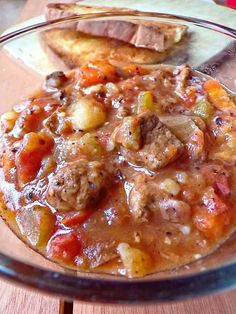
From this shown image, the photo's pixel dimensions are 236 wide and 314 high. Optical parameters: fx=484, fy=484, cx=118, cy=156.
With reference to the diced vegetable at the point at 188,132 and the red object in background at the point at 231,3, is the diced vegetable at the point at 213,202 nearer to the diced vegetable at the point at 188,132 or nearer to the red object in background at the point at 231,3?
the diced vegetable at the point at 188,132

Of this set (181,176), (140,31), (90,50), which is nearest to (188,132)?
(181,176)

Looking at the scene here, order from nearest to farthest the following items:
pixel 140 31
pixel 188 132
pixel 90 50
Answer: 1. pixel 188 132
2. pixel 140 31
3. pixel 90 50

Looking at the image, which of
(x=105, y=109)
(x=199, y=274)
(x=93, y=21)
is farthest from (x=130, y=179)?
(x=93, y=21)

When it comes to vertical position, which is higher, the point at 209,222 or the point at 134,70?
the point at 134,70

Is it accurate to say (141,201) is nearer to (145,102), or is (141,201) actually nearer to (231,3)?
(145,102)

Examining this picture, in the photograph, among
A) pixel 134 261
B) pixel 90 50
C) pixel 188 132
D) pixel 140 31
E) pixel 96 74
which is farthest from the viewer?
pixel 90 50

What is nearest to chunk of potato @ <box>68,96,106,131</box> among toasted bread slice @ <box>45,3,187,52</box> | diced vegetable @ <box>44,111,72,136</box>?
diced vegetable @ <box>44,111,72,136</box>

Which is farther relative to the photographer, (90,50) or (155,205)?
(90,50)

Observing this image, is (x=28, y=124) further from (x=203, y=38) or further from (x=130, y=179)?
(x=203, y=38)

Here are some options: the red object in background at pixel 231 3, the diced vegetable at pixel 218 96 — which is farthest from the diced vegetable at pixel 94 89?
the red object in background at pixel 231 3
